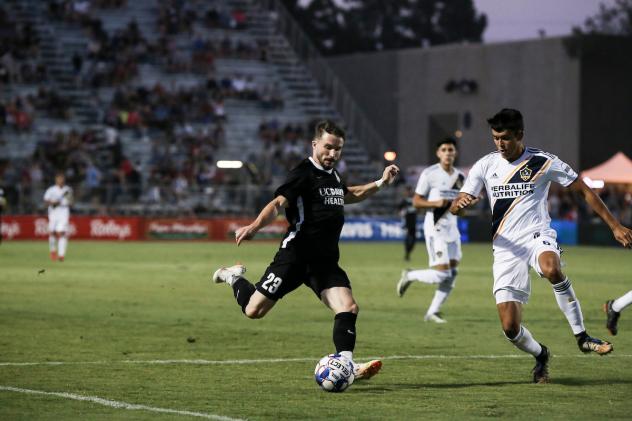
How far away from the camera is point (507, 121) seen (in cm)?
1127

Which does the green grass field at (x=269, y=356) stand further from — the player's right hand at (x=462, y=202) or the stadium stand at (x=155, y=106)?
the stadium stand at (x=155, y=106)

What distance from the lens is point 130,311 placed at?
768 inches

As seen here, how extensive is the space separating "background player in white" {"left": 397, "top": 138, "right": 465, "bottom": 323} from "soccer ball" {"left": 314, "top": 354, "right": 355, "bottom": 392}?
23.8 feet

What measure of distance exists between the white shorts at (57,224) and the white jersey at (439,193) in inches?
736

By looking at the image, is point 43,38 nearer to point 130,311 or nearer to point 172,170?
point 172,170

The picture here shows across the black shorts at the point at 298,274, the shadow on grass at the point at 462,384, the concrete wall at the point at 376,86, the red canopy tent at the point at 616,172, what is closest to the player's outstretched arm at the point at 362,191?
the black shorts at the point at 298,274

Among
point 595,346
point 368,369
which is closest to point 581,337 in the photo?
point 595,346

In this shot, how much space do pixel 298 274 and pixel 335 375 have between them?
1.19 metres

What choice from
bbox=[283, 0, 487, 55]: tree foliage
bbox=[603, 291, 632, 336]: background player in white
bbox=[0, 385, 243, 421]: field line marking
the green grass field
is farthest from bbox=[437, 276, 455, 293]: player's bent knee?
bbox=[283, 0, 487, 55]: tree foliage

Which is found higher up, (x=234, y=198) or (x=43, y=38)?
(x=43, y=38)

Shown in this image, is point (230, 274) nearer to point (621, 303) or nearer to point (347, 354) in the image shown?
point (347, 354)

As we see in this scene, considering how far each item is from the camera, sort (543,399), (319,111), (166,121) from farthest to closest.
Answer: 1. (319,111)
2. (166,121)
3. (543,399)

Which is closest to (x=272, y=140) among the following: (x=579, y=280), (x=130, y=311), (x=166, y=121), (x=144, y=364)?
(x=166, y=121)

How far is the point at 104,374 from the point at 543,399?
422 centimetres
